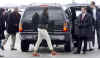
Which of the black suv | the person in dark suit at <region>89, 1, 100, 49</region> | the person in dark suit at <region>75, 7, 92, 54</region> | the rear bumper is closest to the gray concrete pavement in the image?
the black suv

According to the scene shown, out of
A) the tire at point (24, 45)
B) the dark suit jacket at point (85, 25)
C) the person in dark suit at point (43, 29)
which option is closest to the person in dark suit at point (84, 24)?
the dark suit jacket at point (85, 25)

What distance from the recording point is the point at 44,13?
49.8 ft

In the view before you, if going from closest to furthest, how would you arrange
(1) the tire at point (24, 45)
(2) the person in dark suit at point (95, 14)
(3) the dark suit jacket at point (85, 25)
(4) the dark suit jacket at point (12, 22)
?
(3) the dark suit jacket at point (85, 25)
(1) the tire at point (24, 45)
(2) the person in dark suit at point (95, 14)
(4) the dark suit jacket at point (12, 22)

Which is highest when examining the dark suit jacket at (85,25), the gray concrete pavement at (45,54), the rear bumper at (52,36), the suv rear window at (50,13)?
the suv rear window at (50,13)

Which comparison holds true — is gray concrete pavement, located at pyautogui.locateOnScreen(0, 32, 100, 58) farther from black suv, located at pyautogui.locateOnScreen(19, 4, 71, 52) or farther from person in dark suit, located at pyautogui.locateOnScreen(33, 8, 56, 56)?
person in dark suit, located at pyautogui.locateOnScreen(33, 8, 56, 56)

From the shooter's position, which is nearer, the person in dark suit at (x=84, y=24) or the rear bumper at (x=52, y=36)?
the rear bumper at (x=52, y=36)

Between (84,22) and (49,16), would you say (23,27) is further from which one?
(84,22)

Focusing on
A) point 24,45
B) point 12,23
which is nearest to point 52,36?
point 24,45

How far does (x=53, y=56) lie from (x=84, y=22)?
5.76ft

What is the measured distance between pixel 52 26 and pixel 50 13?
0.63 m

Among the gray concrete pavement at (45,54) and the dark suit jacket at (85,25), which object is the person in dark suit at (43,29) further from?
the dark suit jacket at (85,25)

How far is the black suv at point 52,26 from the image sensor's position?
1580cm

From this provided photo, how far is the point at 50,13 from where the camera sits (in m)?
16.1

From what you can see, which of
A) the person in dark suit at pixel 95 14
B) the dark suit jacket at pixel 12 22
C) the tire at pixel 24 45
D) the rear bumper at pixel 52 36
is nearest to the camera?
the rear bumper at pixel 52 36
